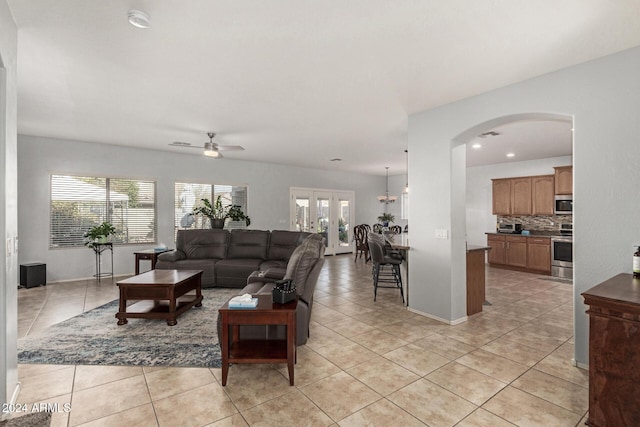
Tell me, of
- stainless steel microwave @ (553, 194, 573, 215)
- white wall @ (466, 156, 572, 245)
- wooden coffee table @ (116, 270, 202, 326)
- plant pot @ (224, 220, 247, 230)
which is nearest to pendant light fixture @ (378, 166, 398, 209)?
white wall @ (466, 156, 572, 245)

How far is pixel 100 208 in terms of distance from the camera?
6281 millimetres

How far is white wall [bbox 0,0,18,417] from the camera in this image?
1.88 metres

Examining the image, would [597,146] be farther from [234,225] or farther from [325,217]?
[325,217]

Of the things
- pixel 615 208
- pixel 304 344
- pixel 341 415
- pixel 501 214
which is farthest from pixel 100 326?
pixel 501 214

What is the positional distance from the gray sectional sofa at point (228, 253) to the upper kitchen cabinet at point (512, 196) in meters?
5.22

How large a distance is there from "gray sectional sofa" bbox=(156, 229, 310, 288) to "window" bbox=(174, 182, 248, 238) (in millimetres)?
1371

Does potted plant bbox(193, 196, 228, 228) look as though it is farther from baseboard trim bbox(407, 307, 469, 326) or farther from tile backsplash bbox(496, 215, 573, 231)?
tile backsplash bbox(496, 215, 573, 231)

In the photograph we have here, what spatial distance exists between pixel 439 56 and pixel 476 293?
119 inches

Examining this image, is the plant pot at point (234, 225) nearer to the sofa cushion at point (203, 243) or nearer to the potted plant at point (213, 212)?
the potted plant at point (213, 212)

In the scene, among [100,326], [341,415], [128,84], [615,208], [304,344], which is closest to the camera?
[341,415]

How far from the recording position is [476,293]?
412 cm

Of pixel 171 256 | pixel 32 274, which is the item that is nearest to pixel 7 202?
pixel 171 256

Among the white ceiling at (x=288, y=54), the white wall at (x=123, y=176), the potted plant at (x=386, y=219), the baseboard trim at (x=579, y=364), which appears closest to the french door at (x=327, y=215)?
the white wall at (x=123, y=176)

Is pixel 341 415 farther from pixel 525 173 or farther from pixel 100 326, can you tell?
pixel 525 173
